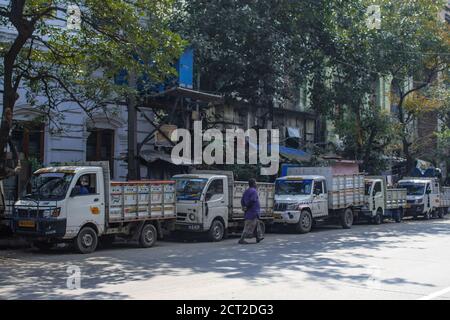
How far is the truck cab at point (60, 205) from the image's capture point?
1352 cm

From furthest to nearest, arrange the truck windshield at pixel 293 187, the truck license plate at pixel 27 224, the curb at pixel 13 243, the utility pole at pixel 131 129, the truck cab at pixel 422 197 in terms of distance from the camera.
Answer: the truck cab at pixel 422 197
the truck windshield at pixel 293 187
the utility pole at pixel 131 129
the curb at pixel 13 243
the truck license plate at pixel 27 224

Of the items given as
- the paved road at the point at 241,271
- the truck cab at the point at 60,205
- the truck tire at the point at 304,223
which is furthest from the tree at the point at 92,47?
the truck tire at the point at 304,223

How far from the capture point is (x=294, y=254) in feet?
45.4

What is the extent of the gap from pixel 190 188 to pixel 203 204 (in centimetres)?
86

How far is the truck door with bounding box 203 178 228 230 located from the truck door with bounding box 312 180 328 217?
478 cm

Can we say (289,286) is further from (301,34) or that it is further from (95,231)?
(301,34)

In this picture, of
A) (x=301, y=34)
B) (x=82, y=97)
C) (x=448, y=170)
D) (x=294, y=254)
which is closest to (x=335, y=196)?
(x=301, y=34)

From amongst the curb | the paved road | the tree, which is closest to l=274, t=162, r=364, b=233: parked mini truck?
the paved road

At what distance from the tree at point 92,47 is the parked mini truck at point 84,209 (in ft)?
4.24

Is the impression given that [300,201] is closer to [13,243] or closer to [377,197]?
[377,197]

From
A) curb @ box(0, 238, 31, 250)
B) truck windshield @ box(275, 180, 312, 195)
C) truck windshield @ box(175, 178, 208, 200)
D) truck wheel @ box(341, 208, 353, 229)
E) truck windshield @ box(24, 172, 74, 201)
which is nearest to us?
truck windshield @ box(24, 172, 74, 201)

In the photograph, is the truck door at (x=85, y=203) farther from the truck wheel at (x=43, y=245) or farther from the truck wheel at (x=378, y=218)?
the truck wheel at (x=378, y=218)

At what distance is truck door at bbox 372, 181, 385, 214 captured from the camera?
25812 millimetres

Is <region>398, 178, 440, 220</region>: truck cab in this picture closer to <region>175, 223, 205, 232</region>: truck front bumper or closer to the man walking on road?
the man walking on road
